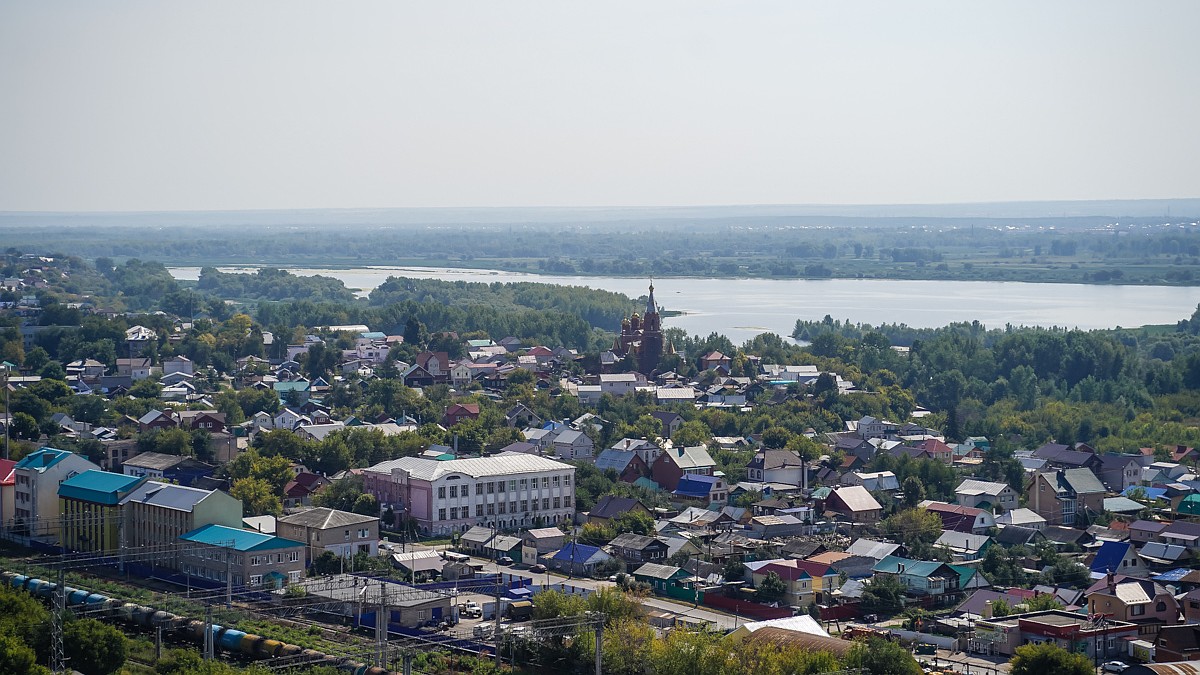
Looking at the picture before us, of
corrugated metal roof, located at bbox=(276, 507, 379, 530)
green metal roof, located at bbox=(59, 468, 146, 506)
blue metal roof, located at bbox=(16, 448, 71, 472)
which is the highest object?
blue metal roof, located at bbox=(16, 448, 71, 472)

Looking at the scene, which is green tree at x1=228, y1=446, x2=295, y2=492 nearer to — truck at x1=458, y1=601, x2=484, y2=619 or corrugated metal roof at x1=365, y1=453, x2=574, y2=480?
corrugated metal roof at x1=365, y1=453, x2=574, y2=480

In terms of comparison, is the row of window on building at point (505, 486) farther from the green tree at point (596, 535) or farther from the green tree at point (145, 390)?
the green tree at point (145, 390)

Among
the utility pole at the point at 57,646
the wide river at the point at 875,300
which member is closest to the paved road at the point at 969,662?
the utility pole at the point at 57,646

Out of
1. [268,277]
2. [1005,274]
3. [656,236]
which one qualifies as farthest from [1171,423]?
[656,236]

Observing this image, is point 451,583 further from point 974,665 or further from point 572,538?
point 974,665

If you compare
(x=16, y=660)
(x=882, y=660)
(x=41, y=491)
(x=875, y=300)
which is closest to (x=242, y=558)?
(x=41, y=491)

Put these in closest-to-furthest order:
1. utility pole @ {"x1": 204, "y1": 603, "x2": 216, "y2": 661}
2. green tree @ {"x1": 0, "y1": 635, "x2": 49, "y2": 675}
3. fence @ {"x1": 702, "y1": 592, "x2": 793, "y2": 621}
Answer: green tree @ {"x1": 0, "y1": 635, "x2": 49, "y2": 675} → utility pole @ {"x1": 204, "y1": 603, "x2": 216, "y2": 661} → fence @ {"x1": 702, "y1": 592, "x2": 793, "y2": 621}

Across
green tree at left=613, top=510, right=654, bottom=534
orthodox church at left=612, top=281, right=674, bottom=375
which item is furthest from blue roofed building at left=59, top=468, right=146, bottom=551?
orthodox church at left=612, top=281, right=674, bottom=375
